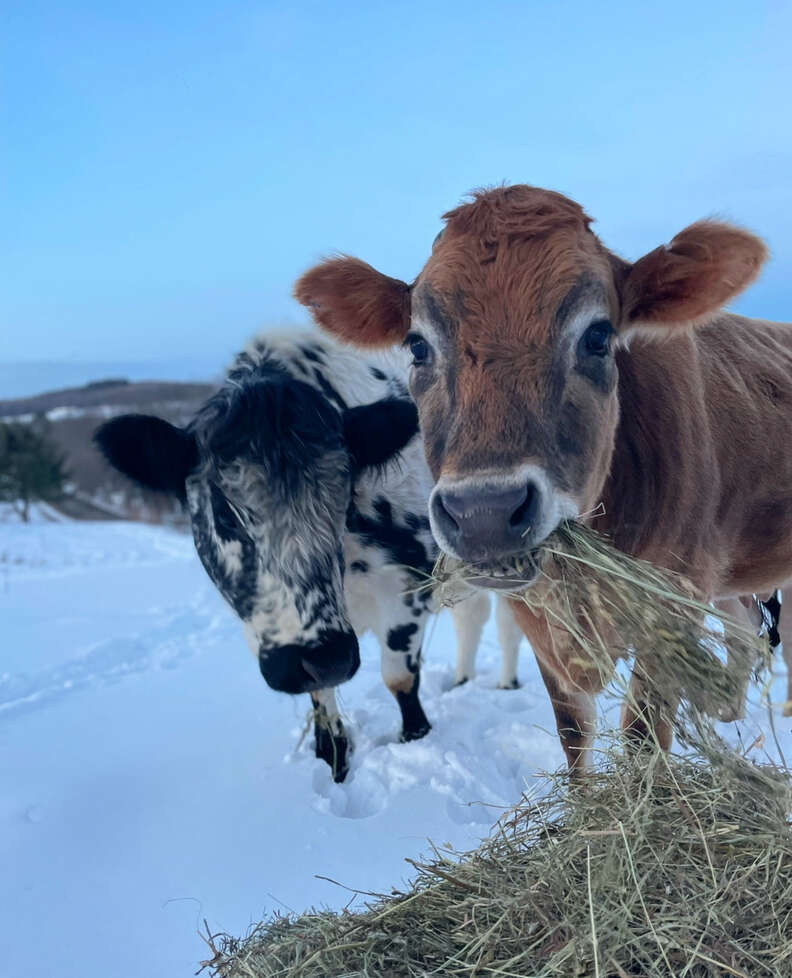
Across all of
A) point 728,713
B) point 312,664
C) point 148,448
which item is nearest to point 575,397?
point 728,713

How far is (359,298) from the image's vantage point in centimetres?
318

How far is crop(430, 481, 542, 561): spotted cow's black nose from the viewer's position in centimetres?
210

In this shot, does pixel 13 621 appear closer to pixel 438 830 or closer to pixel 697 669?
pixel 438 830

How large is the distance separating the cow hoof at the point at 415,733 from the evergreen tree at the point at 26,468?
109ft

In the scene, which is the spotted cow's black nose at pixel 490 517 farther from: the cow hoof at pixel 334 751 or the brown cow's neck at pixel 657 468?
the cow hoof at pixel 334 751

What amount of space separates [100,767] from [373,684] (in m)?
2.08

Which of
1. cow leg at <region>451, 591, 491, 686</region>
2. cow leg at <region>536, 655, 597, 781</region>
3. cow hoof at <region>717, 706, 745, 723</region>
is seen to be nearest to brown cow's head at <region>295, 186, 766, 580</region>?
cow hoof at <region>717, 706, 745, 723</region>

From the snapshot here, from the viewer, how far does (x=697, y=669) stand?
2.25 metres

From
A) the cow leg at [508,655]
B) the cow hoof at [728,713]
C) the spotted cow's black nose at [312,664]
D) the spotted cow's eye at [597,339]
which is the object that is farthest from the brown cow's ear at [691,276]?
the cow leg at [508,655]

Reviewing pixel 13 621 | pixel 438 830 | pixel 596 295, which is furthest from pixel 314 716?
pixel 13 621

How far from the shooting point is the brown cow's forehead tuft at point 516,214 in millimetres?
2629

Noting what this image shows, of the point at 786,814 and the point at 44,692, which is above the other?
the point at 786,814

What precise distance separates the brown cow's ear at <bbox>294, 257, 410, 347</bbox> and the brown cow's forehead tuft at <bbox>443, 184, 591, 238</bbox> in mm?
403

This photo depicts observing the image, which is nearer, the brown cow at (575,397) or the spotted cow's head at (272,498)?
the brown cow at (575,397)
